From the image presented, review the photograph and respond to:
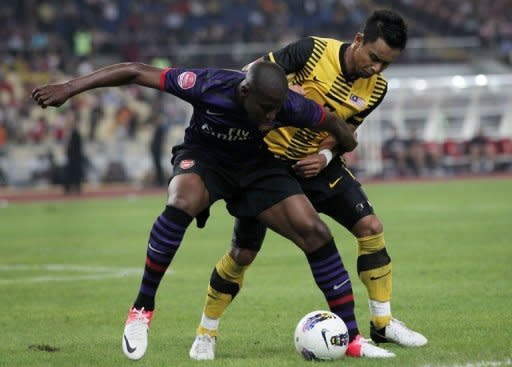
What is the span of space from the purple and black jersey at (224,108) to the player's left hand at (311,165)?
41 centimetres

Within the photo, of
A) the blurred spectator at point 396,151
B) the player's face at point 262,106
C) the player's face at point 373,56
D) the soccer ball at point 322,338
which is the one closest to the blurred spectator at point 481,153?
the blurred spectator at point 396,151

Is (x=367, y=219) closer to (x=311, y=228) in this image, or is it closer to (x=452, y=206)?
(x=311, y=228)

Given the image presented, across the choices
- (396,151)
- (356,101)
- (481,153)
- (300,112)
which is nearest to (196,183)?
(300,112)

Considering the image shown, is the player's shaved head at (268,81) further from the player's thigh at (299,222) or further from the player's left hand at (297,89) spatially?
the player's thigh at (299,222)

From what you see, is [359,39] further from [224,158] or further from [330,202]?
[224,158]

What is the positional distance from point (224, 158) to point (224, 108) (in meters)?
0.40

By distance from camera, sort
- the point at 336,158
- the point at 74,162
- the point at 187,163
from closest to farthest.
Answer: the point at 187,163
the point at 336,158
the point at 74,162

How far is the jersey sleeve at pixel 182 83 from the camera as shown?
22.6ft

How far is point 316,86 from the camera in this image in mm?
7621

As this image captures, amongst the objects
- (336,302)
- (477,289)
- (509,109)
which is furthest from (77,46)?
(336,302)

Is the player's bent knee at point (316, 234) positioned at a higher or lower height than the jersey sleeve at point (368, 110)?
lower

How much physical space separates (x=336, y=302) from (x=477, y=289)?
10.8ft

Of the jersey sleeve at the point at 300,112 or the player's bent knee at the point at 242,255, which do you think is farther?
the player's bent knee at the point at 242,255

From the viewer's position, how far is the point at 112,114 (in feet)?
113
